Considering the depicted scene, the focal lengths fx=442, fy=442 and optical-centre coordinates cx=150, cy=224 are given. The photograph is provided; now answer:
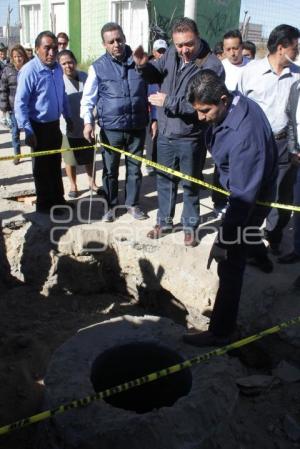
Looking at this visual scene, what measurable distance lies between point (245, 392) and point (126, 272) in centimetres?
197

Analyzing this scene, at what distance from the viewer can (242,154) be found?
115 inches

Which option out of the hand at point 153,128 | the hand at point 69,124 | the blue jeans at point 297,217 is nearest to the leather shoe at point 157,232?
the blue jeans at point 297,217

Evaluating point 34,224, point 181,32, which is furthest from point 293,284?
point 34,224

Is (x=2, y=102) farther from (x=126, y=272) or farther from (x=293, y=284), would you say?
(x=293, y=284)

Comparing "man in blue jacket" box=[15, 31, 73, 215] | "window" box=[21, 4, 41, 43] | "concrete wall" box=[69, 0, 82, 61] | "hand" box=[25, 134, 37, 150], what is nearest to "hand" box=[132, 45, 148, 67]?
"man in blue jacket" box=[15, 31, 73, 215]

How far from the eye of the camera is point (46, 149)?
16.8 ft

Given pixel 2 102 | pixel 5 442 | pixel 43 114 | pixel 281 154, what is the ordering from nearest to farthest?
pixel 5 442 → pixel 281 154 → pixel 43 114 → pixel 2 102

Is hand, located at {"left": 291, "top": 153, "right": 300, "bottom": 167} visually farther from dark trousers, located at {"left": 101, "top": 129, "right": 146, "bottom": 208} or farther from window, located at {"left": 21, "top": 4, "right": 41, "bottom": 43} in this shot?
window, located at {"left": 21, "top": 4, "right": 41, "bottom": 43}

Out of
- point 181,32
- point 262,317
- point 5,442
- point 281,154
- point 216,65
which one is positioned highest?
point 181,32

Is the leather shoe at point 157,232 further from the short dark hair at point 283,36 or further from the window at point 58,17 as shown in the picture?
the window at point 58,17

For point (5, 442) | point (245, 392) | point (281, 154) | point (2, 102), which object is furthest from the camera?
point (2, 102)

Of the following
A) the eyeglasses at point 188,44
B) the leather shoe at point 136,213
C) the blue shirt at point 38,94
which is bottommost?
the leather shoe at point 136,213

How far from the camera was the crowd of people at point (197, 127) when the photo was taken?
3.00 m

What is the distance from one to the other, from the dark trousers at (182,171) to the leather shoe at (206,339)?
156 centimetres
